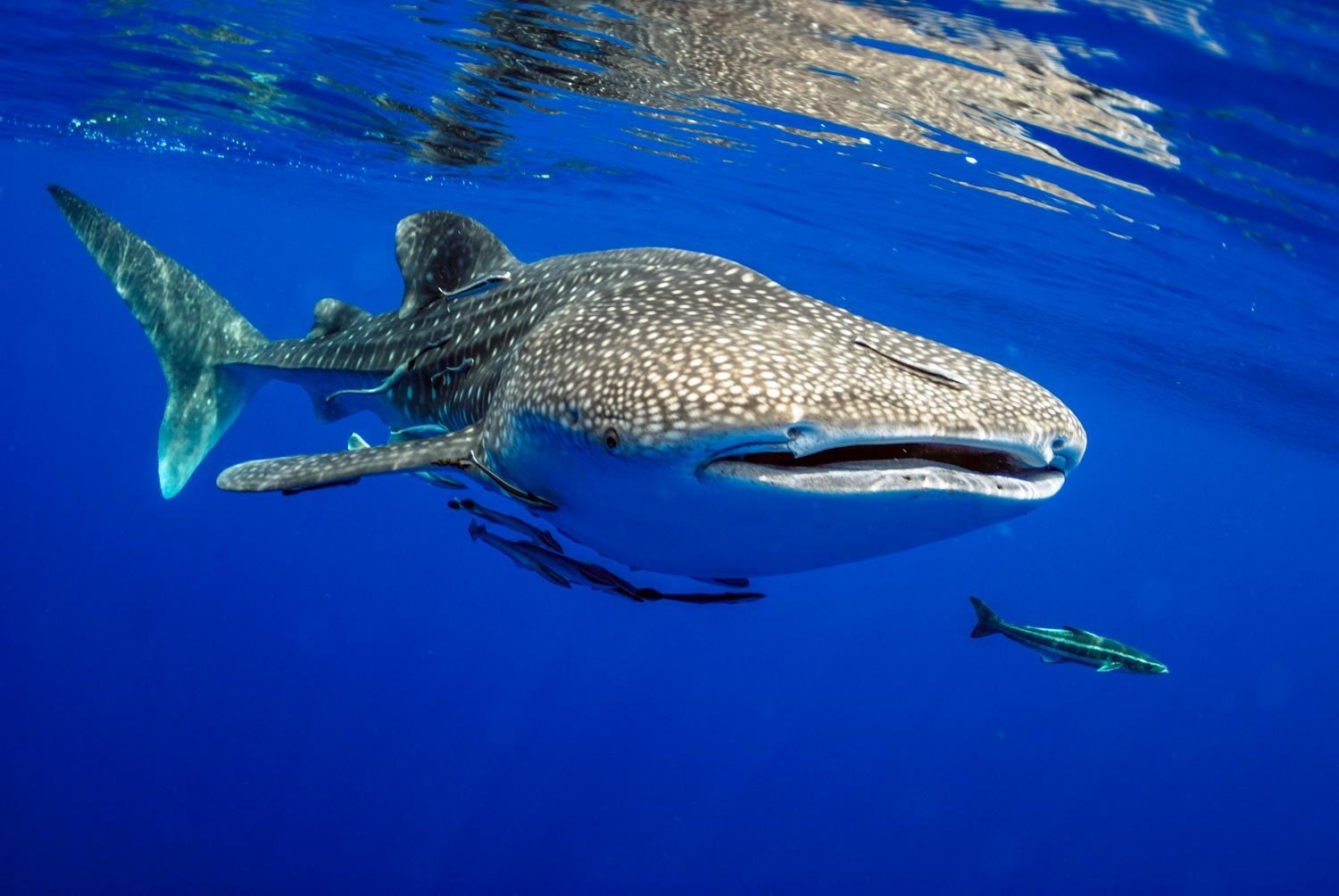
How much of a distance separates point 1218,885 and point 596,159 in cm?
7643

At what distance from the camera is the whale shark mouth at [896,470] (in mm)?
2727

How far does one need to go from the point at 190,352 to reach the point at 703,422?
6383 millimetres

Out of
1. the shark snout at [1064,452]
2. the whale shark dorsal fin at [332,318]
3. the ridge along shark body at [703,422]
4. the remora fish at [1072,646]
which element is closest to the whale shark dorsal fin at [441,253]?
the ridge along shark body at [703,422]

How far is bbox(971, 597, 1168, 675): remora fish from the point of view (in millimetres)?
8453

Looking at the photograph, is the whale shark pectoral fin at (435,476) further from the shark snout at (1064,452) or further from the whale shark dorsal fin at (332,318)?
the shark snout at (1064,452)

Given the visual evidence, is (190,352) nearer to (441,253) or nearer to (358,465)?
(441,253)

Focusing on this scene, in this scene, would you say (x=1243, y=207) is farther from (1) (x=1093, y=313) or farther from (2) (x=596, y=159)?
(2) (x=596, y=159)

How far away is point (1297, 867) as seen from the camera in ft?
211

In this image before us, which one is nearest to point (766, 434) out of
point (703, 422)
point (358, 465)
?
point (703, 422)

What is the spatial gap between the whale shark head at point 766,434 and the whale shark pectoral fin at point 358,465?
270mm

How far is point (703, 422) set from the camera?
2842 mm

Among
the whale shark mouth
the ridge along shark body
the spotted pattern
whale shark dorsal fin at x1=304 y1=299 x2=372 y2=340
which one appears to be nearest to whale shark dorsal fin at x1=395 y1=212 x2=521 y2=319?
the ridge along shark body

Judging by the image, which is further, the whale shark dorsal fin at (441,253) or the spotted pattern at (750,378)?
the whale shark dorsal fin at (441,253)

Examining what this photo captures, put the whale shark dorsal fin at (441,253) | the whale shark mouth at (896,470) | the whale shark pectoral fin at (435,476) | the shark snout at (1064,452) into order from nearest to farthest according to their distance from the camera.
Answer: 1. the whale shark mouth at (896,470)
2. the shark snout at (1064,452)
3. the whale shark pectoral fin at (435,476)
4. the whale shark dorsal fin at (441,253)
